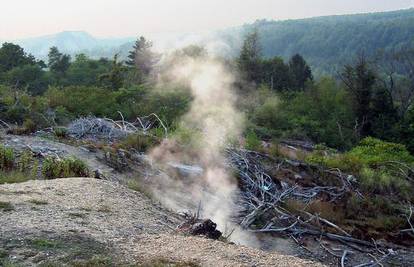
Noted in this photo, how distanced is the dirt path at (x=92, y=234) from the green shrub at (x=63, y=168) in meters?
1.24

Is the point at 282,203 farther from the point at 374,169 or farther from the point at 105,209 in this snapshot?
the point at 105,209

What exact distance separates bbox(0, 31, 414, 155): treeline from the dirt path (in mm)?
6481

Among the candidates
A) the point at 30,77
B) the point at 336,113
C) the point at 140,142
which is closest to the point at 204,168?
the point at 140,142

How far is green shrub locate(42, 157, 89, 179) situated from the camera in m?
8.45

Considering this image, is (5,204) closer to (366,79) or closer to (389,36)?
(366,79)

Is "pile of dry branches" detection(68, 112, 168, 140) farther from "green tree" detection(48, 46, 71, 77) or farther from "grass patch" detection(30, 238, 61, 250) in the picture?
"green tree" detection(48, 46, 71, 77)

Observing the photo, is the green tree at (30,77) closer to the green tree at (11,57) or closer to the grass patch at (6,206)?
the green tree at (11,57)

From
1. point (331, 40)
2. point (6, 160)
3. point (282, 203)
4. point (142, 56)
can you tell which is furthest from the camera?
point (331, 40)

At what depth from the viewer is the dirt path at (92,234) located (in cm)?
475

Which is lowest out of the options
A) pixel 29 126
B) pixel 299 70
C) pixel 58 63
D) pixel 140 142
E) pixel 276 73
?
pixel 299 70

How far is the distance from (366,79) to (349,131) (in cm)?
459

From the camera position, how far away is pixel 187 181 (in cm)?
1065

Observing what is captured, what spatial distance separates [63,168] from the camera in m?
8.59

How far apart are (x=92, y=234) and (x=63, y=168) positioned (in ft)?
11.5
